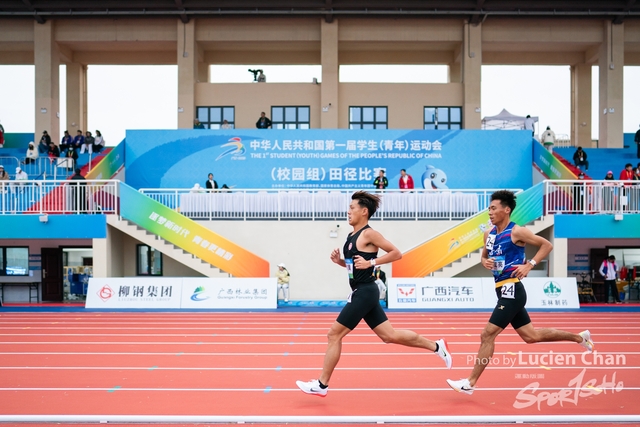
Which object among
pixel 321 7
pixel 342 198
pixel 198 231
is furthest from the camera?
pixel 321 7

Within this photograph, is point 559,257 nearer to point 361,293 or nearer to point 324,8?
point 361,293

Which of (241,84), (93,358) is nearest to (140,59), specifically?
(241,84)

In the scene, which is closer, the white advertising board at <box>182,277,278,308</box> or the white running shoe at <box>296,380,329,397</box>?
the white running shoe at <box>296,380,329,397</box>

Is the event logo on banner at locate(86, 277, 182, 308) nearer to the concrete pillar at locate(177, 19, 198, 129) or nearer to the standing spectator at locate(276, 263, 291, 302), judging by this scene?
the standing spectator at locate(276, 263, 291, 302)

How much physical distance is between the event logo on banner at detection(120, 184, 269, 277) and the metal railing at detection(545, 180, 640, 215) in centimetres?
920

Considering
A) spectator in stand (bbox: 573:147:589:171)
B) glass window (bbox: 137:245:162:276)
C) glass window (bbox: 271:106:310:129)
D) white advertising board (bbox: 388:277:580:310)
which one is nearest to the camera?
white advertising board (bbox: 388:277:580:310)

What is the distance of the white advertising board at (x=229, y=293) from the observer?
1959 cm

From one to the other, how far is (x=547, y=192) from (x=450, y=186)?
655 cm

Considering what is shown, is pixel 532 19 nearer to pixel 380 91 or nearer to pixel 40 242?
pixel 380 91

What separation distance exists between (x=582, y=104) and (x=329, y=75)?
48.3 ft

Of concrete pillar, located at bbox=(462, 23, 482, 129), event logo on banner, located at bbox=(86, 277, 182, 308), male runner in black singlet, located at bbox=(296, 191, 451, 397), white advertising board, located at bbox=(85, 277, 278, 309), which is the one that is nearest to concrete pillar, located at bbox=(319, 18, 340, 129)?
concrete pillar, located at bbox=(462, 23, 482, 129)

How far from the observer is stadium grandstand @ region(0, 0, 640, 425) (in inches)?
316

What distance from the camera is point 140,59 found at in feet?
125

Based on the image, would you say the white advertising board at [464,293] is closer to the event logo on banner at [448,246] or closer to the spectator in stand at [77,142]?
the event logo on banner at [448,246]
